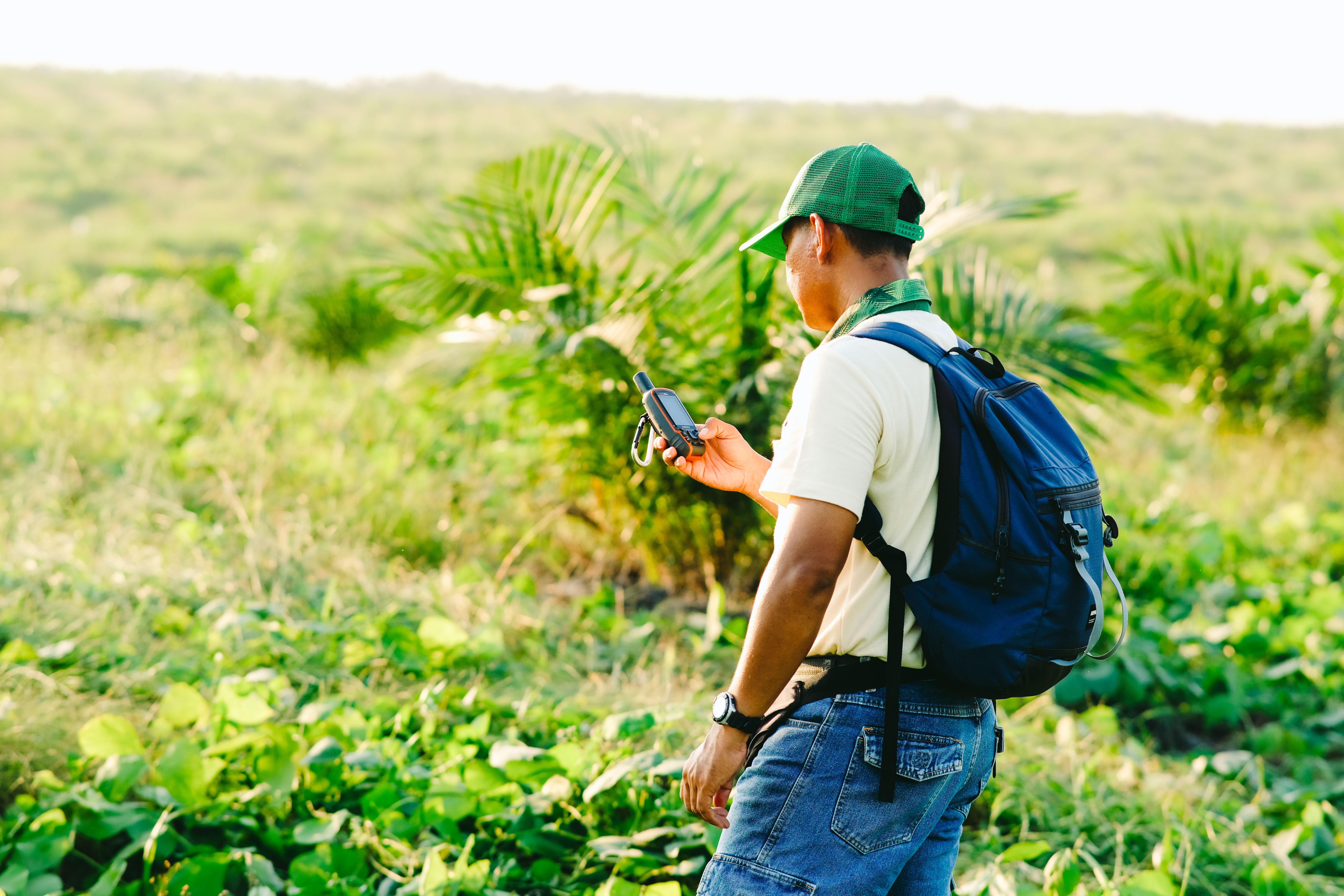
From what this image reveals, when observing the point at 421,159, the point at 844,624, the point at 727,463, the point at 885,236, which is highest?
the point at 421,159

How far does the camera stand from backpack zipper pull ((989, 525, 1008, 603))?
1.51 meters

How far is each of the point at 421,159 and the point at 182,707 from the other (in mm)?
26730

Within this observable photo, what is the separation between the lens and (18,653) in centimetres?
323

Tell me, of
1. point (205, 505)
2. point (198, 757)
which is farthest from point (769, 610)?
point (205, 505)

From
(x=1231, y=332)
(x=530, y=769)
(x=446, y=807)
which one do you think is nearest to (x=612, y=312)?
(x=530, y=769)

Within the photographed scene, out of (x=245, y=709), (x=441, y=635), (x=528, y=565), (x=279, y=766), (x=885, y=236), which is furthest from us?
(x=528, y=565)

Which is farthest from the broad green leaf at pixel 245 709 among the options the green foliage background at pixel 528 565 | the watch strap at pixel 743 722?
the watch strap at pixel 743 722

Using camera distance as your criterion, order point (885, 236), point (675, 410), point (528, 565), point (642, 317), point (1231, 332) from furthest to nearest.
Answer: point (1231, 332) → point (528, 565) → point (642, 317) → point (675, 410) → point (885, 236)

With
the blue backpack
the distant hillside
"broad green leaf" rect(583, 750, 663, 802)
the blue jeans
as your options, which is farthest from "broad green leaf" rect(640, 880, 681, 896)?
the distant hillside

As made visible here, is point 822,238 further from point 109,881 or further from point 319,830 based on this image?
point 109,881

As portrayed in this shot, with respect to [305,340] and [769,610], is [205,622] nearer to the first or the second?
[769,610]

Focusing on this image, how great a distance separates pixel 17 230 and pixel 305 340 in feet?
46.9

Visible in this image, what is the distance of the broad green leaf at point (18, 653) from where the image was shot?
3.19m

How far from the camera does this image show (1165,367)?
777 centimetres
